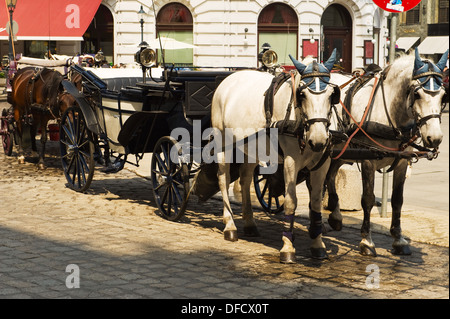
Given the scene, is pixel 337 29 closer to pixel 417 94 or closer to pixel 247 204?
pixel 247 204

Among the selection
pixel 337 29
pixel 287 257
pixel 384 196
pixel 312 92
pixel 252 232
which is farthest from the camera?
pixel 337 29

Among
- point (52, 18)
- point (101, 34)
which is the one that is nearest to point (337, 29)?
point (101, 34)

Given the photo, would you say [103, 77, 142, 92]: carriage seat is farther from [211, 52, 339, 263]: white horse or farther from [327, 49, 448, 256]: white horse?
[327, 49, 448, 256]: white horse

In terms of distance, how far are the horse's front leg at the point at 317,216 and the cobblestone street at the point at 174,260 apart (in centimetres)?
13

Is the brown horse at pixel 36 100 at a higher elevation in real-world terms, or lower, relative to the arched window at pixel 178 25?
lower

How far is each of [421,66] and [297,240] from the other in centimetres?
255

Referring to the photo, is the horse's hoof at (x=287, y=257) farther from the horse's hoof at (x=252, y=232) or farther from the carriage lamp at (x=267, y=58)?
the carriage lamp at (x=267, y=58)

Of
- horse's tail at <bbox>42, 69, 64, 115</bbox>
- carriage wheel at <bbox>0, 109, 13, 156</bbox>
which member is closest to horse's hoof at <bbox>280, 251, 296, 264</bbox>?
horse's tail at <bbox>42, 69, 64, 115</bbox>

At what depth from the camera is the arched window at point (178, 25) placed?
36.4 metres

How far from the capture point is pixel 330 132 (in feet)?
25.2

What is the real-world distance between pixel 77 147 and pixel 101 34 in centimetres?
2560

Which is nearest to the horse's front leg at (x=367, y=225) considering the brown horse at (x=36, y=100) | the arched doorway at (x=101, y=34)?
the brown horse at (x=36, y=100)

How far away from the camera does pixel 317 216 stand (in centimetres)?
804
